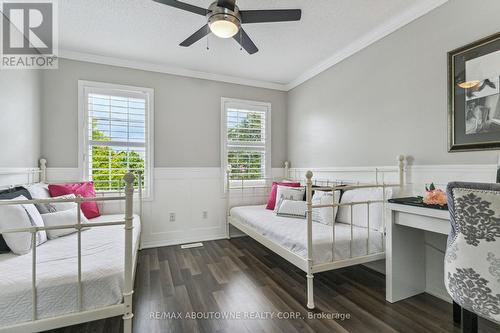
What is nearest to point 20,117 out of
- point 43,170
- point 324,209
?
point 43,170

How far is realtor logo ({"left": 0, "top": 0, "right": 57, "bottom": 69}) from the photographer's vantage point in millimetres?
2104

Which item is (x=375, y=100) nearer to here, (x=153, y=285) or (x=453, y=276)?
(x=453, y=276)

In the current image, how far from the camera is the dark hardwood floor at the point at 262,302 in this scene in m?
1.62

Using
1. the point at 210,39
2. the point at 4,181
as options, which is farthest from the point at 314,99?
the point at 4,181

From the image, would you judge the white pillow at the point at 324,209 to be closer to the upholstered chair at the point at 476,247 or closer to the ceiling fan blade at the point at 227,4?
the upholstered chair at the point at 476,247

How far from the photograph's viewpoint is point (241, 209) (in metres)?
3.43

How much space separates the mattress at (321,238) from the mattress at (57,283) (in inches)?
52.2

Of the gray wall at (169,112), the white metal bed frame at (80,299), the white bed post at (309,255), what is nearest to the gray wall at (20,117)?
the gray wall at (169,112)

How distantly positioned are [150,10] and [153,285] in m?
2.54

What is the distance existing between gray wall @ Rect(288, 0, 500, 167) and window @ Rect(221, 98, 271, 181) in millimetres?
850

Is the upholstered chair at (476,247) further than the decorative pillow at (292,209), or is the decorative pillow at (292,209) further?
the decorative pillow at (292,209)

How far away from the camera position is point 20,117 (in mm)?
2322

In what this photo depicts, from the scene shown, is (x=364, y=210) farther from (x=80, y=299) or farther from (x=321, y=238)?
(x=80, y=299)

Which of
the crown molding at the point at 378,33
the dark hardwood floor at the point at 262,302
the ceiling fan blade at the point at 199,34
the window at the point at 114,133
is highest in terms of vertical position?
the crown molding at the point at 378,33
